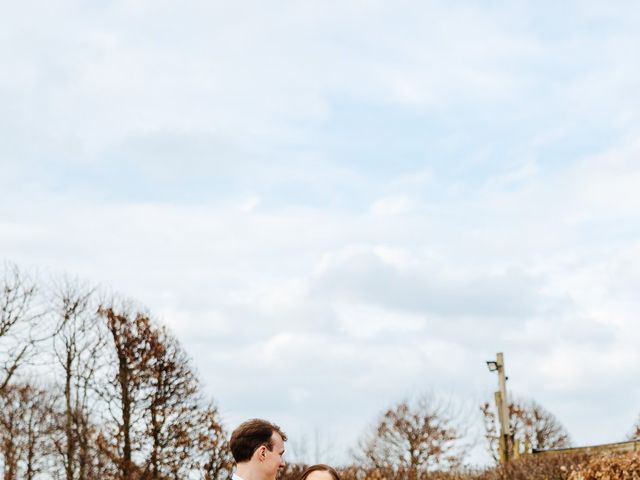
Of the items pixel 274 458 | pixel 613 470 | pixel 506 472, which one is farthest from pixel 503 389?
pixel 274 458

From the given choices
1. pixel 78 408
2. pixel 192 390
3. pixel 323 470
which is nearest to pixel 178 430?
pixel 192 390

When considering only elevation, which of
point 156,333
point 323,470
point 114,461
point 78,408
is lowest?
point 323,470

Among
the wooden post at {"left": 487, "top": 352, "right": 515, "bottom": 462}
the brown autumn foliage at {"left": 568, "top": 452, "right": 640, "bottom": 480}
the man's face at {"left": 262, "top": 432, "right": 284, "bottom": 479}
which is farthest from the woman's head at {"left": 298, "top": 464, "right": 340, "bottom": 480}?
the wooden post at {"left": 487, "top": 352, "right": 515, "bottom": 462}

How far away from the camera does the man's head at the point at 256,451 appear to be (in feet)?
17.7

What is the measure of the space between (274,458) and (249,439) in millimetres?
173

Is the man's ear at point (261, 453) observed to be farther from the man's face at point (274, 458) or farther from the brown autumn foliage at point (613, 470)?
the brown autumn foliage at point (613, 470)

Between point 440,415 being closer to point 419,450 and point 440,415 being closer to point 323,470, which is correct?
point 419,450

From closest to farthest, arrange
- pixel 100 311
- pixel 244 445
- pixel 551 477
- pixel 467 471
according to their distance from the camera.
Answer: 1. pixel 244 445
2. pixel 551 477
3. pixel 467 471
4. pixel 100 311

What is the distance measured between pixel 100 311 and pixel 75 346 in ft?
3.94

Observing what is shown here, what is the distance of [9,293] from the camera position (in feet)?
88.5

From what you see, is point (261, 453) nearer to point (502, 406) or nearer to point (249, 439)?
point (249, 439)

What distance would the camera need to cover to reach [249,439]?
5410 millimetres

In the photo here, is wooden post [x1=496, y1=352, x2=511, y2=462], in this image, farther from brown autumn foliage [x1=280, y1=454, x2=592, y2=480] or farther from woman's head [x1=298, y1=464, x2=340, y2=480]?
woman's head [x1=298, y1=464, x2=340, y2=480]

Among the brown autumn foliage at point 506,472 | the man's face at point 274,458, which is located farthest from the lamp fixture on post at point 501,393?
the man's face at point 274,458
